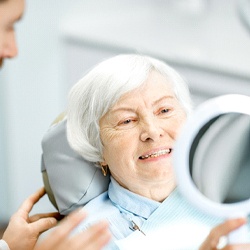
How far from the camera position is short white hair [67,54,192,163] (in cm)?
117

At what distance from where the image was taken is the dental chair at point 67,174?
4.23 ft

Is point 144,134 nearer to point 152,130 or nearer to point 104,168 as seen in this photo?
point 152,130

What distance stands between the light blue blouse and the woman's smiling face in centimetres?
2

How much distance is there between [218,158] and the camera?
40.0 inches

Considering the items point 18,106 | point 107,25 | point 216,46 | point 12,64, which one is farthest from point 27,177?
point 216,46

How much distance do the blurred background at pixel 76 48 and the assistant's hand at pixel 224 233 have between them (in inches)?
46.0

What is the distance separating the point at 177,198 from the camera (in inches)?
46.3

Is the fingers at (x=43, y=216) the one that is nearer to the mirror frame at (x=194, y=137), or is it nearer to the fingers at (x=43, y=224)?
the fingers at (x=43, y=224)

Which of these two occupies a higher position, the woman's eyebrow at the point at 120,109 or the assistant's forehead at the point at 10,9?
the assistant's forehead at the point at 10,9

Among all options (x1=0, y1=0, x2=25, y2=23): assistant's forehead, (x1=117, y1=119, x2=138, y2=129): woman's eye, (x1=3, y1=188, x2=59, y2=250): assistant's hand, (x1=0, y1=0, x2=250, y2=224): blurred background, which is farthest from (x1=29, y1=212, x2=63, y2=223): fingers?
(x1=0, y1=0, x2=250, y2=224): blurred background

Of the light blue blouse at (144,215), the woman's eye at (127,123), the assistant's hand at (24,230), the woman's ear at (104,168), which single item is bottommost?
the assistant's hand at (24,230)

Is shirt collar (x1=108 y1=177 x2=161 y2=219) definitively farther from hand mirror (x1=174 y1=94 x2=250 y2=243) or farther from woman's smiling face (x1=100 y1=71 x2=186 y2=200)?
hand mirror (x1=174 y1=94 x2=250 y2=243)

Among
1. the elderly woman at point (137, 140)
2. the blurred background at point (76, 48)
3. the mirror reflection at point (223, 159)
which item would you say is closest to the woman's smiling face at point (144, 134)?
the elderly woman at point (137, 140)

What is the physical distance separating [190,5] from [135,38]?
0.83 feet
